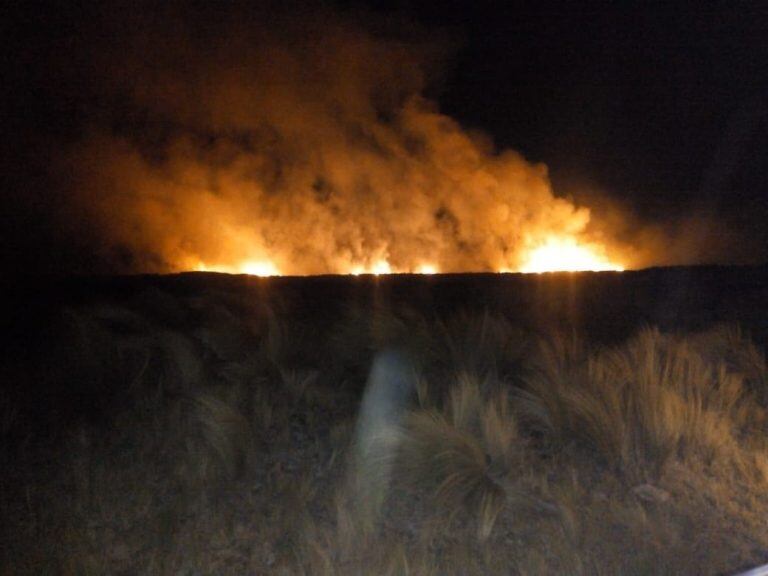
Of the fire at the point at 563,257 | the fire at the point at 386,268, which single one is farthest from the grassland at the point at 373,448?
the fire at the point at 386,268

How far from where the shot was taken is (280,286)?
15055 mm

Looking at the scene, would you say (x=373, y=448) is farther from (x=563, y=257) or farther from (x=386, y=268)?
(x=563, y=257)

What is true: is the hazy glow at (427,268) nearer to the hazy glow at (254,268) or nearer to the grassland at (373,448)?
the hazy glow at (254,268)

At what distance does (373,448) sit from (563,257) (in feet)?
46.6

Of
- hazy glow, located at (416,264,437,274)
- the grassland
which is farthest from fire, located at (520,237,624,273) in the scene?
the grassland

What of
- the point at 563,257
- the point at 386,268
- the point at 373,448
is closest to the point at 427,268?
the point at 386,268

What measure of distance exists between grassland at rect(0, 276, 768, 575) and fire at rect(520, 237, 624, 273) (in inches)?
361

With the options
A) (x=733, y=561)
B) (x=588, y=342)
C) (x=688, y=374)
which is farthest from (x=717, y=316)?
(x=733, y=561)

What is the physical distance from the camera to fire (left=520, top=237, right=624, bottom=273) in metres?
21.0

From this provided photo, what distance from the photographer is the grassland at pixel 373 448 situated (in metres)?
6.80

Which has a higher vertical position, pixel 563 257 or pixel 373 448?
pixel 563 257

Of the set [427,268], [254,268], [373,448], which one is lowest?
[373,448]

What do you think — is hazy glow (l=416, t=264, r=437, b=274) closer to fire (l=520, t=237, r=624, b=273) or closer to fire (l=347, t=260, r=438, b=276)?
fire (l=347, t=260, r=438, b=276)

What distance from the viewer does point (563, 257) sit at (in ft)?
69.8
